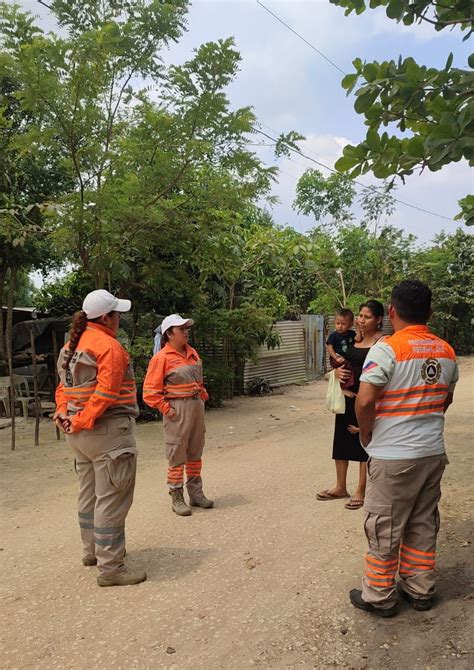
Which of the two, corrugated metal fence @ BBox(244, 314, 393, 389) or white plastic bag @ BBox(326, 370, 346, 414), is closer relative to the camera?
white plastic bag @ BBox(326, 370, 346, 414)

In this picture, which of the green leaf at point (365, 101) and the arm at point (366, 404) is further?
the green leaf at point (365, 101)

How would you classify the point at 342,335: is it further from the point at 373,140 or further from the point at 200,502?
the point at 373,140

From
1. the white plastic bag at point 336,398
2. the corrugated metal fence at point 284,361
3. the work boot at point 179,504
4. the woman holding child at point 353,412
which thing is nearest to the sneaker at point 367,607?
the woman holding child at point 353,412

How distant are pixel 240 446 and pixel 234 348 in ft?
14.7

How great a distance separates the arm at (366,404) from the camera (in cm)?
296

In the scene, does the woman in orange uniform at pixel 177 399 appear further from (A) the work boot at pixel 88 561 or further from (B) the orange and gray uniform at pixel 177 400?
(A) the work boot at pixel 88 561

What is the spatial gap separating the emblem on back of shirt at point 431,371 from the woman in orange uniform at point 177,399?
7.63 feet

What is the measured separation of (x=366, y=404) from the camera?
2.98 metres

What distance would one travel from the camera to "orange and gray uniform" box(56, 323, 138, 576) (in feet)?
11.4

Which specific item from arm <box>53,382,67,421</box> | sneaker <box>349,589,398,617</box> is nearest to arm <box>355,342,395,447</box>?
sneaker <box>349,589,398,617</box>

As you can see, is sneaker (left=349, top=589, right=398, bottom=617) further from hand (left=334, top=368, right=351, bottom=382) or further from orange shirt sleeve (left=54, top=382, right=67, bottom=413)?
orange shirt sleeve (left=54, top=382, right=67, bottom=413)

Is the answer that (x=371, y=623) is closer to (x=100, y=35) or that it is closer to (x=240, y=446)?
(x=240, y=446)

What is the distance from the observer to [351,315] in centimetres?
517

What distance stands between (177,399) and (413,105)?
9.53ft
